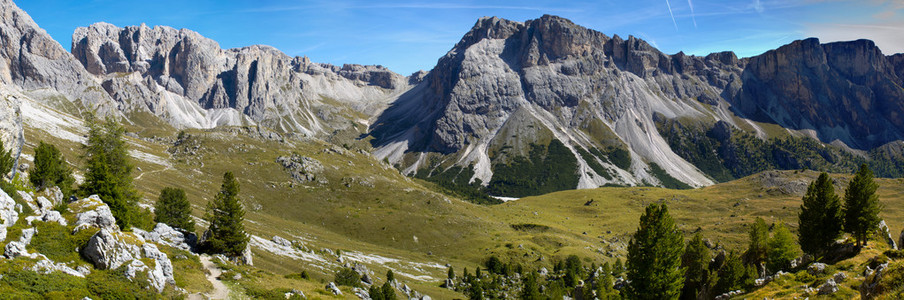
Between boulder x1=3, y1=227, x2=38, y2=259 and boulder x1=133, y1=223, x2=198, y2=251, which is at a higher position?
boulder x1=3, y1=227, x2=38, y2=259

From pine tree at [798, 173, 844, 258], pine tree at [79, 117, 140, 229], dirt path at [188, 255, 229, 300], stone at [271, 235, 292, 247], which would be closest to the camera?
dirt path at [188, 255, 229, 300]

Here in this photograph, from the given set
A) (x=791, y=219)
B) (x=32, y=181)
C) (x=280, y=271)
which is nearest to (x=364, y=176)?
(x=280, y=271)

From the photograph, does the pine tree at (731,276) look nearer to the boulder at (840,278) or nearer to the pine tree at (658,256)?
the pine tree at (658,256)

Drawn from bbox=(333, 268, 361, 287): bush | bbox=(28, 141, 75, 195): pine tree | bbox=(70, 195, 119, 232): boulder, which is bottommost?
bbox=(333, 268, 361, 287): bush

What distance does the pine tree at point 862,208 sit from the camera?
4809 centimetres

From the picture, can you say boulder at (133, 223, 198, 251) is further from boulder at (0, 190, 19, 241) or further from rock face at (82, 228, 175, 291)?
boulder at (0, 190, 19, 241)

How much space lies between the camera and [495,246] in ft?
490

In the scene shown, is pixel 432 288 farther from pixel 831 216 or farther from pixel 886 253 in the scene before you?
pixel 886 253

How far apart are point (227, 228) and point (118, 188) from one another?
481 inches

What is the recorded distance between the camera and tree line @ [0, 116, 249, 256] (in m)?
53.0

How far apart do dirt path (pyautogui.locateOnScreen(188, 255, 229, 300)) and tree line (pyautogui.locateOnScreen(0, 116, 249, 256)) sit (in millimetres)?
7536

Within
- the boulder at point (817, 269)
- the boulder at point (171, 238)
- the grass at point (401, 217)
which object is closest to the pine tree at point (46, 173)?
the boulder at point (171, 238)

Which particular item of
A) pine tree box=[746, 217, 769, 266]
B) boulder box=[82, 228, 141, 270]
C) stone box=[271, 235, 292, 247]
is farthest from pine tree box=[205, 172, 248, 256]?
pine tree box=[746, 217, 769, 266]

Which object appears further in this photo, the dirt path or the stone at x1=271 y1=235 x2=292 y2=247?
the stone at x1=271 y1=235 x2=292 y2=247
